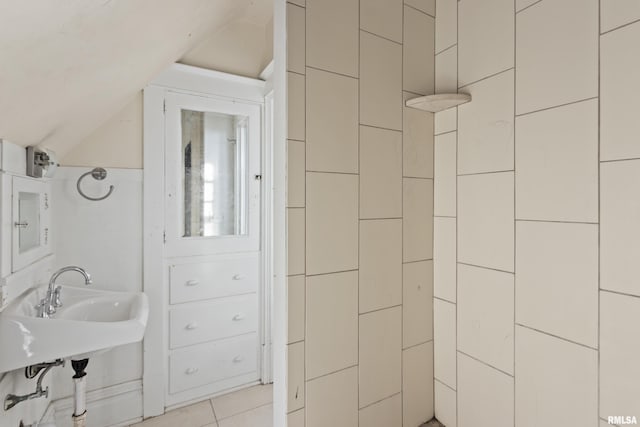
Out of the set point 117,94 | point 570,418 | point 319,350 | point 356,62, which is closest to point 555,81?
point 356,62

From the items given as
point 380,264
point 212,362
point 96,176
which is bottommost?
point 212,362

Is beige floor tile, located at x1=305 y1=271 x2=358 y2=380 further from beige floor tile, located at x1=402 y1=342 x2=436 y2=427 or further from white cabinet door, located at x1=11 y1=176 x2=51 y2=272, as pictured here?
white cabinet door, located at x1=11 y1=176 x2=51 y2=272

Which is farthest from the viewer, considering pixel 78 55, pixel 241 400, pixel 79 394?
pixel 241 400

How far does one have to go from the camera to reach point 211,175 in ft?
7.07

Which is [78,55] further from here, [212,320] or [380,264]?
[212,320]

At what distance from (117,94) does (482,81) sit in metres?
1.57

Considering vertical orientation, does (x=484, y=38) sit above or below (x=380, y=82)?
above

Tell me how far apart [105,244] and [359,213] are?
1.52 metres

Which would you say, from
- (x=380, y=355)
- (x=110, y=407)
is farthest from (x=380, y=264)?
(x=110, y=407)

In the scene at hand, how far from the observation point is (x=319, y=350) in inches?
42.1

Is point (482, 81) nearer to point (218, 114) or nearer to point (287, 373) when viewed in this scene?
point (287, 373)

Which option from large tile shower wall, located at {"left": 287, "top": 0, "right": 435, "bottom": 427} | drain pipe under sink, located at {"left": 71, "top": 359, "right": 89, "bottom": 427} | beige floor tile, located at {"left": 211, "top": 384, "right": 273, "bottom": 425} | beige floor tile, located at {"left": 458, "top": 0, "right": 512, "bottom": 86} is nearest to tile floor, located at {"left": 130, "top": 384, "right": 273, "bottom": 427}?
beige floor tile, located at {"left": 211, "top": 384, "right": 273, "bottom": 425}

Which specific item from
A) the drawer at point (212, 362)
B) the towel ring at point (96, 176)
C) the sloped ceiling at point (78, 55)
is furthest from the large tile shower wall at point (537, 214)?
the towel ring at point (96, 176)

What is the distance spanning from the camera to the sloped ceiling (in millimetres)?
687
